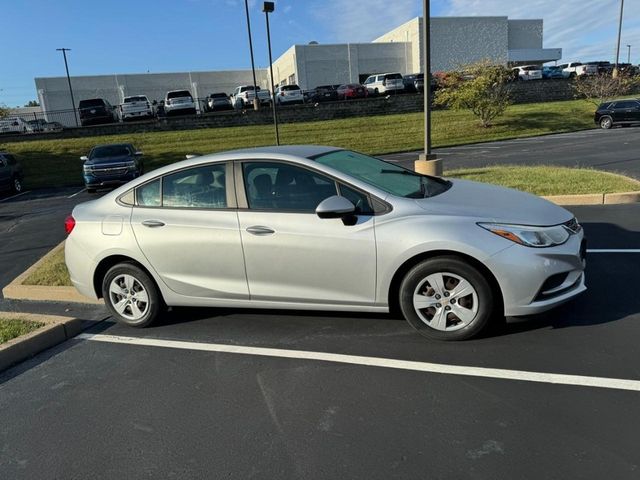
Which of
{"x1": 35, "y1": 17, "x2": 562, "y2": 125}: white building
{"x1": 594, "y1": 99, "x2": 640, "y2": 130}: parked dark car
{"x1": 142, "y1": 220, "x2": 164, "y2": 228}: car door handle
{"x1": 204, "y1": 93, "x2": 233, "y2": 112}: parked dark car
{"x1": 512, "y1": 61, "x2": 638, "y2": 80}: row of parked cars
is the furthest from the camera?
{"x1": 35, "y1": 17, "x2": 562, "y2": 125}: white building

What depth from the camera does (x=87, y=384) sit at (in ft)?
12.4

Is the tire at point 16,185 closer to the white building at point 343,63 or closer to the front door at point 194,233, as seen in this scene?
the front door at point 194,233

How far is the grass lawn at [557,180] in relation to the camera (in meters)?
8.88

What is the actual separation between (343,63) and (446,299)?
56991 millimetres

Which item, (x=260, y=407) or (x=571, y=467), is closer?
(x=571, y=467)

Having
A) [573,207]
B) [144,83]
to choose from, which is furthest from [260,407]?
[144,83]

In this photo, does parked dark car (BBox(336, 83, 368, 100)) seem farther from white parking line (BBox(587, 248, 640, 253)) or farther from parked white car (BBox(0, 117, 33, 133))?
white parking line (BBox(587, 248, 640, 253))

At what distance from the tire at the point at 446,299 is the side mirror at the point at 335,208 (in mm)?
667

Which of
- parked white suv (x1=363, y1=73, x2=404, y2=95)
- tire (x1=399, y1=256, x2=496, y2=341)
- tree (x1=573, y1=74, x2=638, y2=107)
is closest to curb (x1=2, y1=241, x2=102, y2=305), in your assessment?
tire (x1=399, y1=256, x2=496, y2=341)

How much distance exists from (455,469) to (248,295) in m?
2.32

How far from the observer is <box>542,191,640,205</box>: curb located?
8.34 m

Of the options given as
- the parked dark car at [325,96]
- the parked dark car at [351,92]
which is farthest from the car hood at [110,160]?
the parked dark car at [351,92]

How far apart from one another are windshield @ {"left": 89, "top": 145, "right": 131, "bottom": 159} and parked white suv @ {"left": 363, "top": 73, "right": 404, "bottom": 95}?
2445 cm

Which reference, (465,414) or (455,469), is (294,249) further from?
(455,469)
